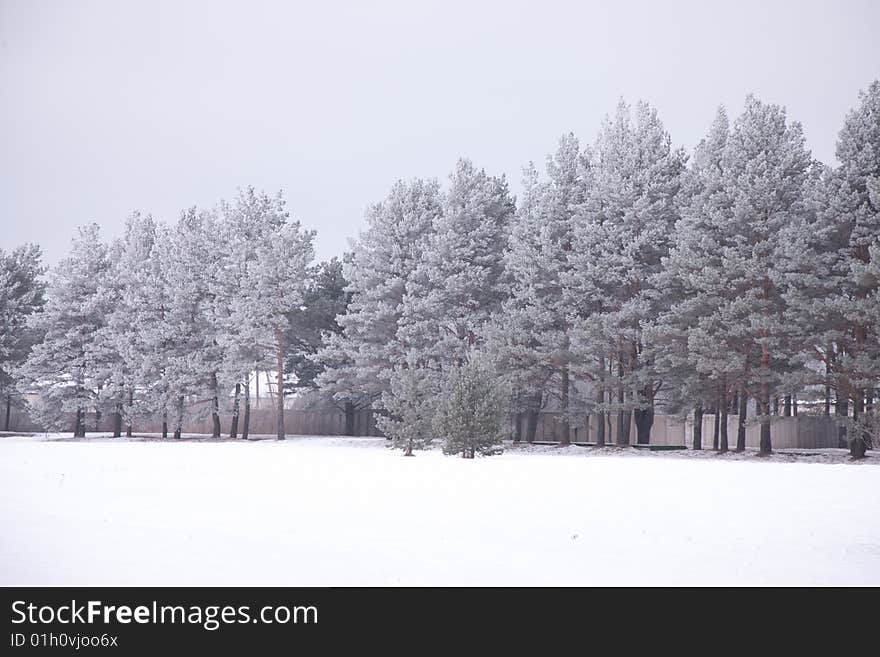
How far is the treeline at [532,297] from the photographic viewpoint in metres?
34.9

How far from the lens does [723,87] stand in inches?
1978

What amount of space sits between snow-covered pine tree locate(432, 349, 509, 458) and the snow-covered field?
429 inches

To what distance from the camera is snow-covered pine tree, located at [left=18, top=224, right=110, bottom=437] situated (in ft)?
175

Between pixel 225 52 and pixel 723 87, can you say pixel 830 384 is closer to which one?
pixel 723 87

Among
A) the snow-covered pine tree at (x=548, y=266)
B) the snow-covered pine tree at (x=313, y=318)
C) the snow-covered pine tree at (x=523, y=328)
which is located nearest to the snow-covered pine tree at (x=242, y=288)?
the snow-covered pine tree at (x=313, y=318)

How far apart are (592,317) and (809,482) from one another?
818 inches

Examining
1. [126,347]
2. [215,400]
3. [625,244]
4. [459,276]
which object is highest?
[625,244]

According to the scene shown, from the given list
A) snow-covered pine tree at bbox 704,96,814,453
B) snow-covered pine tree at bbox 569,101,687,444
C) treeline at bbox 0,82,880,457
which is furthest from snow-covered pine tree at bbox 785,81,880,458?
snow-covered pine tree at bbox 569,101,687,444

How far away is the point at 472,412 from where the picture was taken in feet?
104

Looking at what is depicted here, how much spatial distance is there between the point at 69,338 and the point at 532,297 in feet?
91.6

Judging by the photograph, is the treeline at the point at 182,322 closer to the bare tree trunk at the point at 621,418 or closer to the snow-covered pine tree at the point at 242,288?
the snow-covered pine tree at the point at 242,288

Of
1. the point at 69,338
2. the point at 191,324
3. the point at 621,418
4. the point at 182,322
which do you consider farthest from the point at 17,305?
the point at 621,418

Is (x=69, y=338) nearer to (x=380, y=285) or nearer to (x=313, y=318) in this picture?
(x=313, y=318)

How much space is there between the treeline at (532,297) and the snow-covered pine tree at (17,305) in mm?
296
